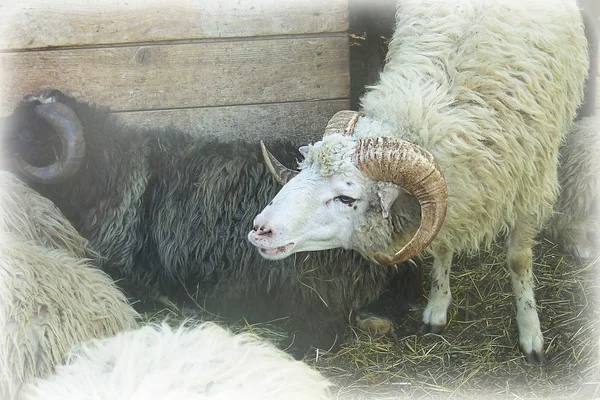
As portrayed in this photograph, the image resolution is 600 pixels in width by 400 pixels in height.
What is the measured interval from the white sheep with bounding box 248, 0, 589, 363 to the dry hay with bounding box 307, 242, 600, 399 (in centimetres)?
→ 22

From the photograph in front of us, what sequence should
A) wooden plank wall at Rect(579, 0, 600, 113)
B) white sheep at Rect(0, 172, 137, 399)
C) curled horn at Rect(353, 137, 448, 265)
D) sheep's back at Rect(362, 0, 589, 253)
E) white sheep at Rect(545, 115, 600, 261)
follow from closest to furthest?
white sheep at Rect(0, 172, 137, 399) < curled horn at Rect(353, 137, 448, 265) < sheep's back at Rect(362, 0, 589, 253) < wooden plank wall at Rect(579, 0, 600, 113) < white sheep at Rect(545, 115, 600, 261)

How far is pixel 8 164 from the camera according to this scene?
3.96 meters

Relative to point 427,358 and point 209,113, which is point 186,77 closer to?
point 209,113

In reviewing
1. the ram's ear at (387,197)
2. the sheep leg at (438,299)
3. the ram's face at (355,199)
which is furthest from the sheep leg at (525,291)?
the ram's ear at (387,197)

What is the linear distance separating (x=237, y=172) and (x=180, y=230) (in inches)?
19.9

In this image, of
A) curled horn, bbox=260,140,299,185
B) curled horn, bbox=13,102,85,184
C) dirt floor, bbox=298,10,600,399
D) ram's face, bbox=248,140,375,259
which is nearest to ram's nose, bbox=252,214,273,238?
ram's face, bbox=248,140,375,259

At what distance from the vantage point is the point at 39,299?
2.97 m

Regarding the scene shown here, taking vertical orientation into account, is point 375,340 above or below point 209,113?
below

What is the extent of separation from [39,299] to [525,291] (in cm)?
285

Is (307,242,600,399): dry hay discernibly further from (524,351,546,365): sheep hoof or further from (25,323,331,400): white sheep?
(25,323,331,400): white sheep

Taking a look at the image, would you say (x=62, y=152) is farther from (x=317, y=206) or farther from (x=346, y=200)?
(x=346, y=200)

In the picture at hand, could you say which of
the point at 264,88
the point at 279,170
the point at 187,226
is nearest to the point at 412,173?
the point at 279,170

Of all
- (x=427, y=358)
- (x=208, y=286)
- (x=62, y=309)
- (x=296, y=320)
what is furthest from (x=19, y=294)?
(x=427, y=358)

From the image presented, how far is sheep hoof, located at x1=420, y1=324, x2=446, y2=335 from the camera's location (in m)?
4.37
